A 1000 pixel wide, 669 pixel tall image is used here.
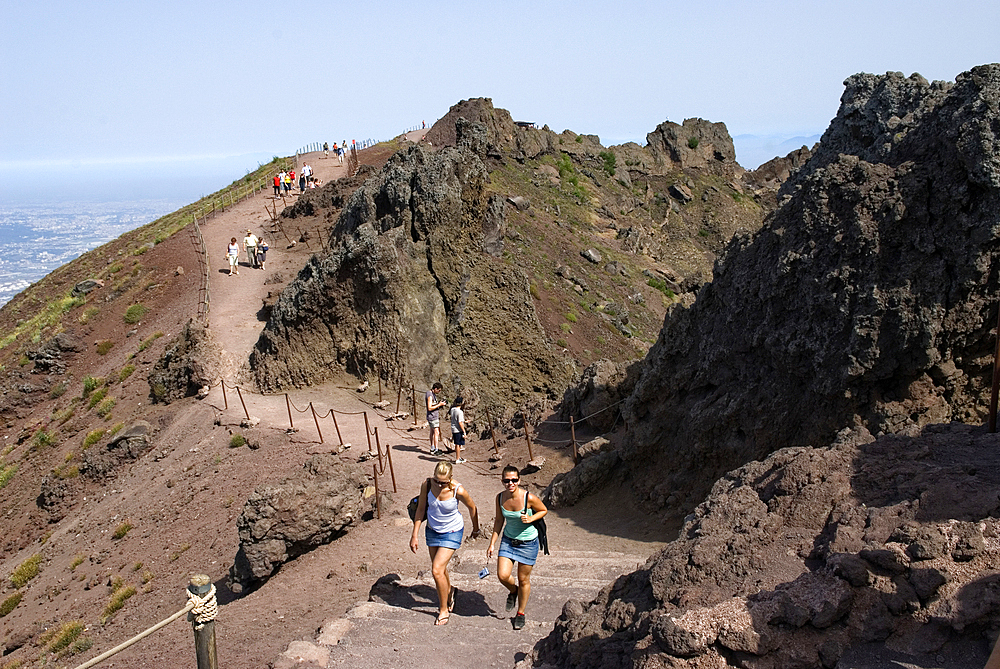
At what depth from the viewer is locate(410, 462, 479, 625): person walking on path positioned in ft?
27.6

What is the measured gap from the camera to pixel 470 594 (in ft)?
30.4

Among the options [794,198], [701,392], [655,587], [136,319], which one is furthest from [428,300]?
[655,587]

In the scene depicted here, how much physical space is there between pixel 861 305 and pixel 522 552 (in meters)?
5.50

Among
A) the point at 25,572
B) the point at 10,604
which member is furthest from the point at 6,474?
the point at 10,604

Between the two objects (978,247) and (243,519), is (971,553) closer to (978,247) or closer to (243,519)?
(978,247)

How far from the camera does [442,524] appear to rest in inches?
337

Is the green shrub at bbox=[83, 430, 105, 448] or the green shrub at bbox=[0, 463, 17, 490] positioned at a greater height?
the green shrub at bbox=[83, 430, 105, 448]

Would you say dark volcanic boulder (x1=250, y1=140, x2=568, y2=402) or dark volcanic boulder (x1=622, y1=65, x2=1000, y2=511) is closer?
dark volcanic boulder (x1=622, y1=65, x2=1000, y2=511)

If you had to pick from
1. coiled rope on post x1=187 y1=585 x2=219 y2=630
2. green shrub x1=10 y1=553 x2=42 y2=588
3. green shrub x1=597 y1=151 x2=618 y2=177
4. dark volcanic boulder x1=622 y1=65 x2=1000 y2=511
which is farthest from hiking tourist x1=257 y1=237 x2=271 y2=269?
green shrub x1=597 y1=151 x2=618 y2=177

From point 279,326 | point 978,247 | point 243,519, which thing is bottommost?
point 243,519

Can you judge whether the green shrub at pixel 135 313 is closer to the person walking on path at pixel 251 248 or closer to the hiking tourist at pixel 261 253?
the person walking on path at pixel 251 248

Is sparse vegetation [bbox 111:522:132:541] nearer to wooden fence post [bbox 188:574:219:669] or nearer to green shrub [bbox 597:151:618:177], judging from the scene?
wooden fence post [bbox 188:574:219:669]

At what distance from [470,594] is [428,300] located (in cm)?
1201

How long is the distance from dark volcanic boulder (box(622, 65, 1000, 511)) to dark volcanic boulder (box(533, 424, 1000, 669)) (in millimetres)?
2512
